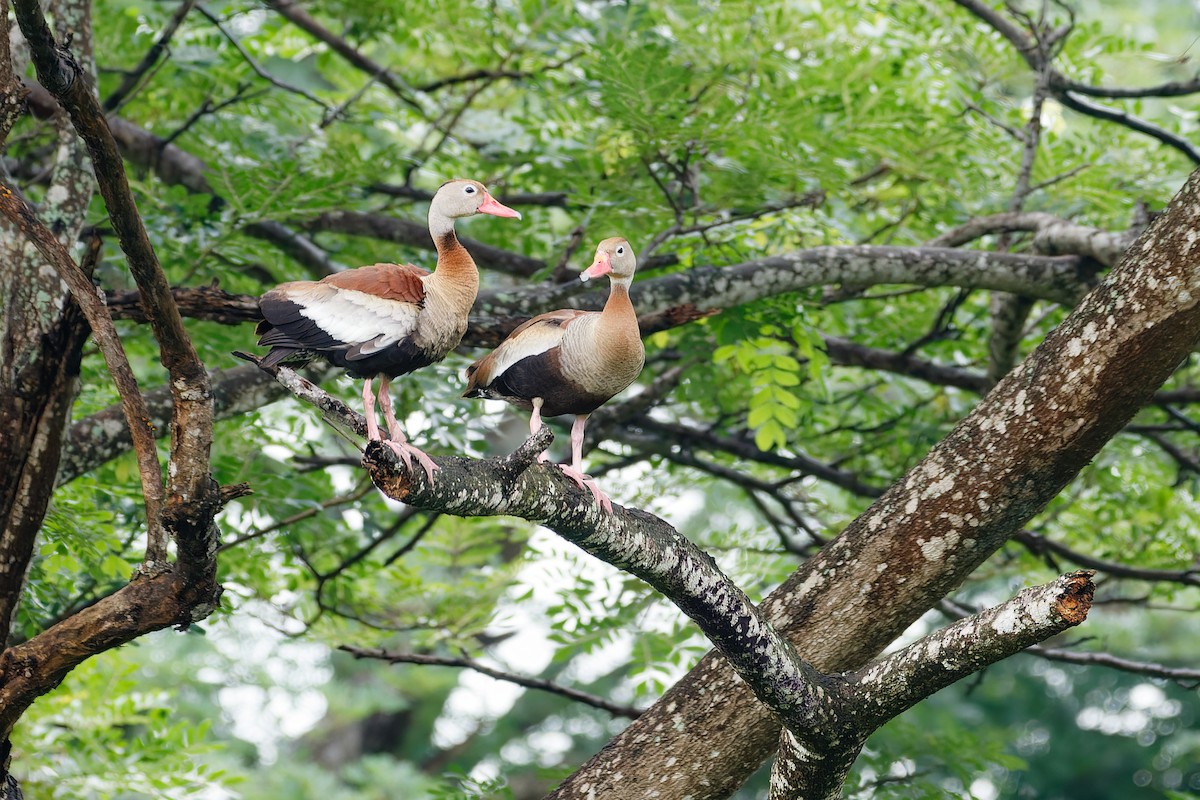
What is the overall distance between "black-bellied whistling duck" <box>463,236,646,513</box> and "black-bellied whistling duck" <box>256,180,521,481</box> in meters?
0.37

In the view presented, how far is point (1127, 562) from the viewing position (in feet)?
23.6

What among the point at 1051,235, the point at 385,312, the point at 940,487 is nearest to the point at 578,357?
the point at 385,312

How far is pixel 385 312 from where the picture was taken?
338cm

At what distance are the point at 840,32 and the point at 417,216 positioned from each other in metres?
2.99

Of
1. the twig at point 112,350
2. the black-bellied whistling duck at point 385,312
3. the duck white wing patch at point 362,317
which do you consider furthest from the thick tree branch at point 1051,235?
the twig at point 112,350

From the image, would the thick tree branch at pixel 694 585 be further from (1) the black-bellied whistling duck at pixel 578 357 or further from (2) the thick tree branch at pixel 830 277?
(2) the thick tree branch at pixel 830 277

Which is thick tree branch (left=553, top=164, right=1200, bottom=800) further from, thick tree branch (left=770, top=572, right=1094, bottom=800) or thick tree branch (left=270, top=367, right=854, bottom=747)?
thick tree branch (left=270, top=367, right=854, bottom=747)

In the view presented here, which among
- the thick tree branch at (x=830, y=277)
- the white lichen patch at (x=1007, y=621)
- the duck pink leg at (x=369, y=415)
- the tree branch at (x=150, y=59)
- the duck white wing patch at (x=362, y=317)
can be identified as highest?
the tree branch at (x=150, y=59)

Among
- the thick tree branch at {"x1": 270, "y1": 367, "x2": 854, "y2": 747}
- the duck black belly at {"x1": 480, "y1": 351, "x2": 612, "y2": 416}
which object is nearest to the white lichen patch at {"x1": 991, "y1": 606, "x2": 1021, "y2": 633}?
the thick tree branch at {"x1": 270, "y1": 367, "x2": 854, "y2": 747}

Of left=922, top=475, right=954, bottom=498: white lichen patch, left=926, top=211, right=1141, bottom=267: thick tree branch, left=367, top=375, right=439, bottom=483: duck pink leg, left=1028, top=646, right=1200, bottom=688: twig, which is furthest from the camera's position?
left=926, top=211, right=1141, bottom=267: thick tree branch

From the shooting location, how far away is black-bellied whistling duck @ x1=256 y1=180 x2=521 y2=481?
11.0 feet

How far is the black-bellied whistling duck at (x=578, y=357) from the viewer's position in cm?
359

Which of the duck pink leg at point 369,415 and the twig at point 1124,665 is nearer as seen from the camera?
the duck pink leg at point 369,415

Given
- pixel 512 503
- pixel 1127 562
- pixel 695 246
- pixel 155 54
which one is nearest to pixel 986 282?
pixel 695 246
